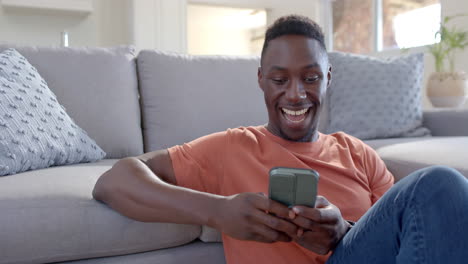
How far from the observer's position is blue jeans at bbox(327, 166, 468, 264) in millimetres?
667

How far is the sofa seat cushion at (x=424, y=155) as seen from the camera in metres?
1.32

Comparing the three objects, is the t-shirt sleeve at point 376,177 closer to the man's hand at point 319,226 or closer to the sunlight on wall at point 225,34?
the man's hand at point 319,226

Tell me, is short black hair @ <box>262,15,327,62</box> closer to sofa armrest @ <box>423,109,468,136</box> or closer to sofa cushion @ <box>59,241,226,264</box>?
sofa cushion @ <box>59,241,226,264</box>

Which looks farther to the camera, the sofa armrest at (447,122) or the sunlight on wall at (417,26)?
the sunlight on wall at (417,26)

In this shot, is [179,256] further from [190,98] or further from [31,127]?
[190,98]

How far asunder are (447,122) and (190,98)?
3.98ft

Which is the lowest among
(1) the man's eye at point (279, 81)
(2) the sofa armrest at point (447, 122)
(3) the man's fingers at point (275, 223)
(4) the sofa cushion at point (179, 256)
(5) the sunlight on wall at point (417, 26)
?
(4) the sofa cushion at point (179, 256)

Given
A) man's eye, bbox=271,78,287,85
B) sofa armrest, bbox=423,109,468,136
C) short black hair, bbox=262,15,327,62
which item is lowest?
sofa armrest, bbox=423,109,468,136

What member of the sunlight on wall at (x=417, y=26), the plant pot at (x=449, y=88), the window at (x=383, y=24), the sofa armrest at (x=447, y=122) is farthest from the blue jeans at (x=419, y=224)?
the sunlight on wall at (x=417, y=26)

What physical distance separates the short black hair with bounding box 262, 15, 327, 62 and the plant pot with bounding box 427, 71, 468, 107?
1576 millimetres

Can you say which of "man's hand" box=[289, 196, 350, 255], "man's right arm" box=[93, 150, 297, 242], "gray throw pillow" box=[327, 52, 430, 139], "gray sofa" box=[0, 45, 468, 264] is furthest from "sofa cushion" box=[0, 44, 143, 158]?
"man's hand" box=[289, 196, 350, 255]

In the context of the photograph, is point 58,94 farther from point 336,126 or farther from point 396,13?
point 396,13

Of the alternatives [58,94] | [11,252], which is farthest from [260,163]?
[58,94]

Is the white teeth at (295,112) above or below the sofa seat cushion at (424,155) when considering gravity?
above
